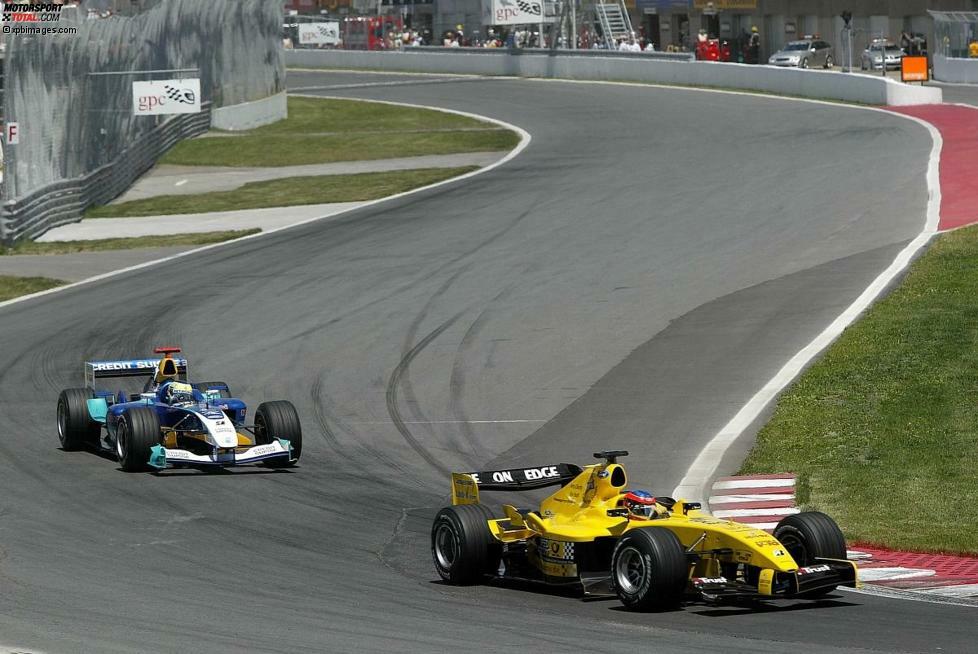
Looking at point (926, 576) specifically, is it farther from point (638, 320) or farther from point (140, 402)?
point (638, 320)

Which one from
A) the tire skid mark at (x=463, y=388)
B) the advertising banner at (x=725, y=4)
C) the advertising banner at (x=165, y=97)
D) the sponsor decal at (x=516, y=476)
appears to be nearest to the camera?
the sponsor decal at (x=516, y=476)

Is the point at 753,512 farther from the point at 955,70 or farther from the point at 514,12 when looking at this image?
the point at 514,12

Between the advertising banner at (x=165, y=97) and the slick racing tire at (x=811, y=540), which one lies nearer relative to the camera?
the slick racing tire at (x=811, y=540)

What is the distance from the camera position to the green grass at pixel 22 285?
98.2ft

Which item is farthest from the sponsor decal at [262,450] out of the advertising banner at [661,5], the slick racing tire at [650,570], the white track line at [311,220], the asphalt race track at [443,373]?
the advertising banner at [661,5]

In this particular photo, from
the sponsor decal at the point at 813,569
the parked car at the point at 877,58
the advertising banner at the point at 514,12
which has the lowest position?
the sponsor decal at the point at 813,569

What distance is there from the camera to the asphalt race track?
432 inches

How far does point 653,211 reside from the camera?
34.3 meters

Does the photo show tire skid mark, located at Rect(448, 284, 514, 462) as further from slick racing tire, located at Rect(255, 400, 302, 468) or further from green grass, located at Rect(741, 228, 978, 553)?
green grass, located at Rect(741, 228, 978, 553)

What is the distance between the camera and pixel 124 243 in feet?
119

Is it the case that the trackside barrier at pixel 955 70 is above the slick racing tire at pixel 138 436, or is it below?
above

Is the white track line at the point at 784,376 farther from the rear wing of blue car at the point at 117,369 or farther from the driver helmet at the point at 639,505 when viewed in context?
the rear wing of blue car at the point at 117,369

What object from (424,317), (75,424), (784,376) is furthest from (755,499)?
(424,317)

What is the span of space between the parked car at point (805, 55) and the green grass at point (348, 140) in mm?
23317
